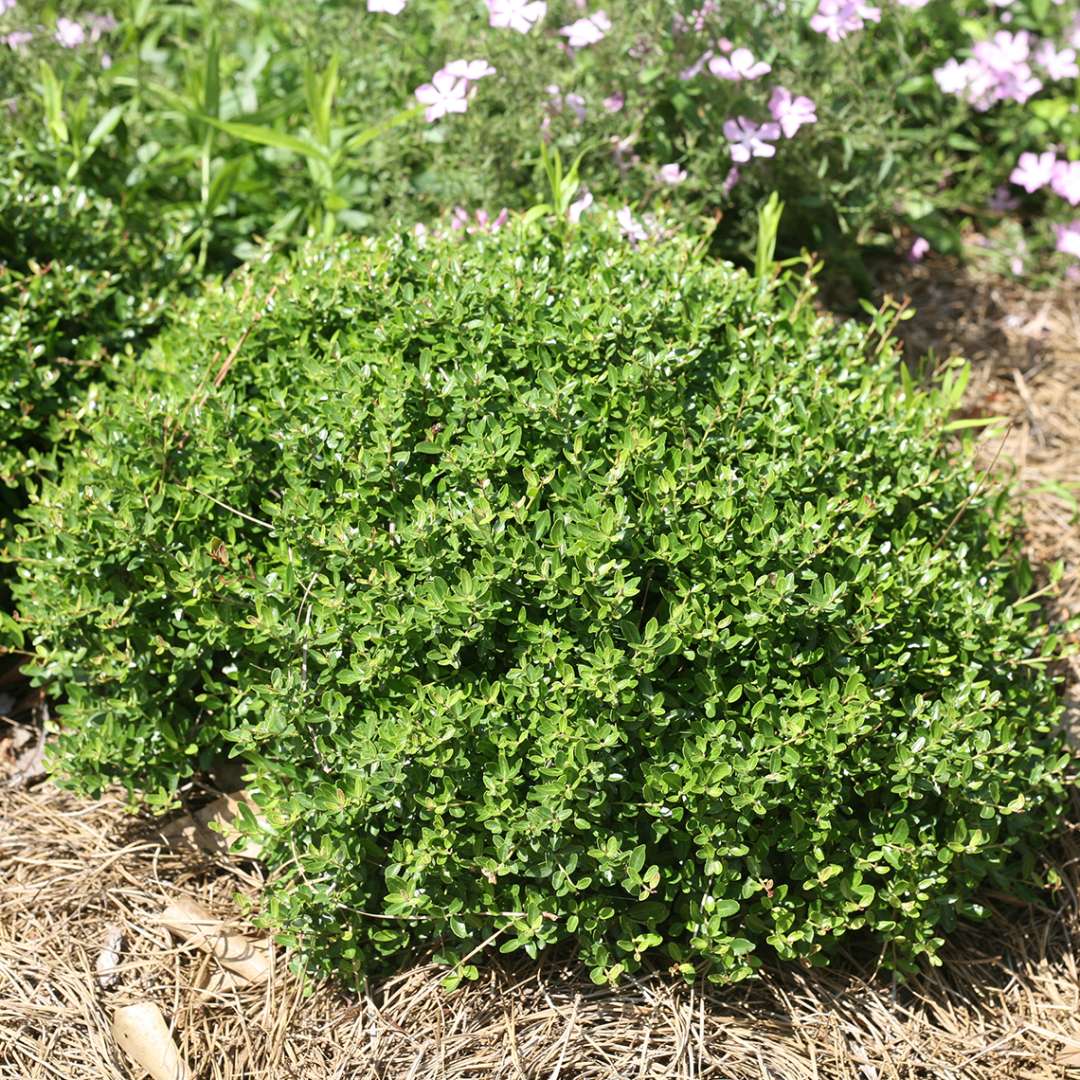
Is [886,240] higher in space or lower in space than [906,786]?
higher

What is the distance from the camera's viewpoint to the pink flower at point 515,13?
119 inches

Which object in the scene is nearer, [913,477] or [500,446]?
[500,446]

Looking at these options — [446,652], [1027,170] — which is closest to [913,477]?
[446,652]

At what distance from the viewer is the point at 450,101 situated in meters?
2.96

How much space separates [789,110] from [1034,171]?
1000mm

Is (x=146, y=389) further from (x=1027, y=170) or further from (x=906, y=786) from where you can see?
(x=1027, y=170)

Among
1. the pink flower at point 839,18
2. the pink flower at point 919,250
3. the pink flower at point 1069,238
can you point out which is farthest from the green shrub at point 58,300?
the pink flower at point 1069,238

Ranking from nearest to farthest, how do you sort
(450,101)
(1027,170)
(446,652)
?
(446,652) < (450,101) < (1027,170)

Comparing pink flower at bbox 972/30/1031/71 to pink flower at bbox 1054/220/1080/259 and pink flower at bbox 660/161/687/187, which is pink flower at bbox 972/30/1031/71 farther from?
pink flower at bbox 660/161/687/187

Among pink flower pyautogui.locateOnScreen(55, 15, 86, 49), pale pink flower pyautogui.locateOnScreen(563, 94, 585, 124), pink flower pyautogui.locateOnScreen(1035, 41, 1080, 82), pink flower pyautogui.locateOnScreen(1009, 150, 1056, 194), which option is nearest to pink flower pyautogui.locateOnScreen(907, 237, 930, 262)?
pink flower pyautogui.locateOnScreen(1009, 150, 1056, 194)

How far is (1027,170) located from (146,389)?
2.58 meters

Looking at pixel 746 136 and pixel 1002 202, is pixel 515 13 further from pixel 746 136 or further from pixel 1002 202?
pixel 1002 202

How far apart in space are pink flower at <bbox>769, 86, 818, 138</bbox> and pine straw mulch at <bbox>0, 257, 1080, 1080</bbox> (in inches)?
68.7

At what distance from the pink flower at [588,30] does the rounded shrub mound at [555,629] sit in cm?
85
